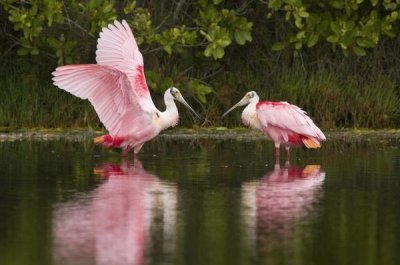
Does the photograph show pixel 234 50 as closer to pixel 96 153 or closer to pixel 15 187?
pixel 96 153

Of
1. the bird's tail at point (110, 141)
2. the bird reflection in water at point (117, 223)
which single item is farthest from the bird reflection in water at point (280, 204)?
the bird's tail at point (110, 141)

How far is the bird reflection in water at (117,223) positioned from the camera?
27.7 ft

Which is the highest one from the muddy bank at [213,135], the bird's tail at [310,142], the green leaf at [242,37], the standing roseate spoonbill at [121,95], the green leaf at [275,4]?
the green leaf at [275,4]

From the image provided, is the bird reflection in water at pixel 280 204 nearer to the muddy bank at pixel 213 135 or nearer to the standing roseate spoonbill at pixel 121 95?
the standing roseate spoonbill at pixel 121 95

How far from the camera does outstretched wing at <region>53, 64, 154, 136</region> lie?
48.9 ft

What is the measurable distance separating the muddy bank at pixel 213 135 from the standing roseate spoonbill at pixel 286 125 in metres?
1.78

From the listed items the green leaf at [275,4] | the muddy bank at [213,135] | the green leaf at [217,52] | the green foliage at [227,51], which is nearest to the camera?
the muddy bank at [213,135]

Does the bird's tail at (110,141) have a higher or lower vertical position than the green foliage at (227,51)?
lower

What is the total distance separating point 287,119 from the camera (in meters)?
15.9

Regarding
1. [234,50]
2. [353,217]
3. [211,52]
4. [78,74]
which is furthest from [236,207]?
[234,50]

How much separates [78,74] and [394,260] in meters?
7.36

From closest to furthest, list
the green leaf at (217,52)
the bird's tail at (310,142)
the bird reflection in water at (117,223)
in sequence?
the bird reflection in water at (117,223) < the bird's tail at (310,142) < the green leaf at (217,52)

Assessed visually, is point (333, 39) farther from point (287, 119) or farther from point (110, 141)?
point (110, 141)

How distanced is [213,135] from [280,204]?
7611mm
